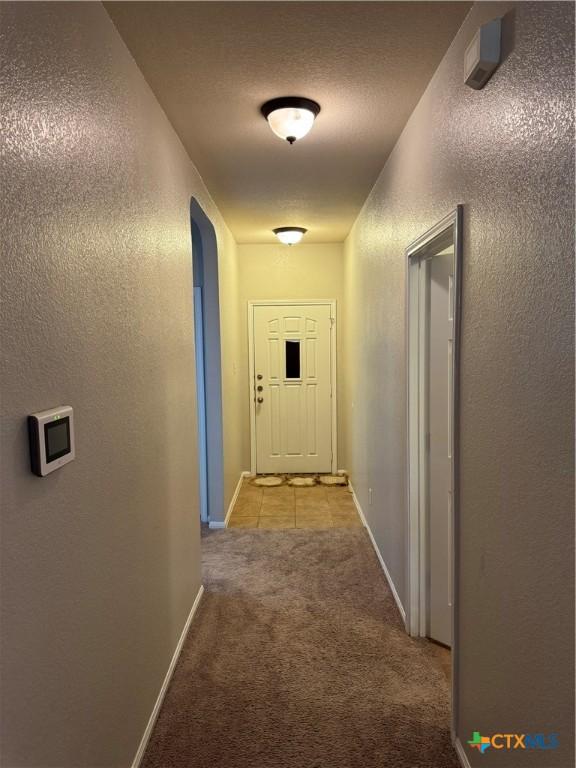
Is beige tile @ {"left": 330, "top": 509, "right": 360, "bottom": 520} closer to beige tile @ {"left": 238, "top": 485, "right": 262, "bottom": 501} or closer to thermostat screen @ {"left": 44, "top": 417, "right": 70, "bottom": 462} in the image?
beige tile @ {"left": 238, "top": 485, "right": 262, "bottom": 501}

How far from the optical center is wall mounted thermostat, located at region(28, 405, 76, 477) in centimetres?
113

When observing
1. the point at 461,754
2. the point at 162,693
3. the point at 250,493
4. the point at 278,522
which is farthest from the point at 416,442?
the point at 250,493

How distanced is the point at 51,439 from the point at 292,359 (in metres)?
4.70

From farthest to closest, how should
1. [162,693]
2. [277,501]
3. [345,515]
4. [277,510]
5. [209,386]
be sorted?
[277,501] → [277,510] → [345,515] → [209,386] → [162,693]

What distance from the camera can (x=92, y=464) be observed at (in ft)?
4.86

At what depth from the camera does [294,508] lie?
15.6 ft

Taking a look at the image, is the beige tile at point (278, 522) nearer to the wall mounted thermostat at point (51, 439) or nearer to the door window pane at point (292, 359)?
the door window pane at point (292, 359)

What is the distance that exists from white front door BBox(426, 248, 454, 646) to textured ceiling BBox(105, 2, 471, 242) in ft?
2.60

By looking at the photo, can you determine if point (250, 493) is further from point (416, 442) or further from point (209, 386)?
point (416, 442)

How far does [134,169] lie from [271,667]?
220 cm

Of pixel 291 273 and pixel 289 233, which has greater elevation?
pixel 289 233

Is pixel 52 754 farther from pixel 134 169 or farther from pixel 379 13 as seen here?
pixel 379 13

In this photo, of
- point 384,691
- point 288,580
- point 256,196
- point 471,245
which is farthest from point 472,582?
point 256,196

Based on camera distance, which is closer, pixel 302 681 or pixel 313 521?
pixel 302 681
